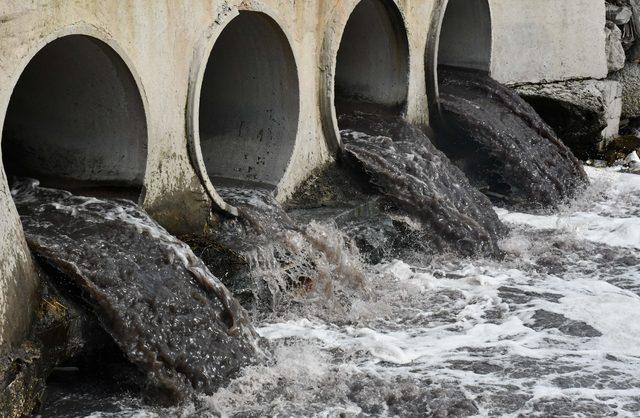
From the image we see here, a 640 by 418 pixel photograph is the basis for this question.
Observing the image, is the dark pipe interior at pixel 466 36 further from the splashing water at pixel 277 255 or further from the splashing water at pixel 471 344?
the splashing water at pixel 277 255

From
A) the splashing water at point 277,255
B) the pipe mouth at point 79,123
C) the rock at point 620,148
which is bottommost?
the splashing water at point 277,255

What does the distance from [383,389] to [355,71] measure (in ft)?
14.8

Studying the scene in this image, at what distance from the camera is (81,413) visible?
4.58m

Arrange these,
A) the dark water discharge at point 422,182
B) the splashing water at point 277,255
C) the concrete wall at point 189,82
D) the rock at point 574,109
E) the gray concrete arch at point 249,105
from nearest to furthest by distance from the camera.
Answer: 1. the concrete wall at point 189,82
2. the splashing water at point 277,255
3. the gray concrete arch at point 249,105
4. the dark water discharge at point 422,182
5. the rock at point 574,109

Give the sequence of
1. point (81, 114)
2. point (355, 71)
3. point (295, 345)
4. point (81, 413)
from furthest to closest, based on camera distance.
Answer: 1. point (355, 71)
2. point (81, 114)
3. point (295, 345)
4. point (81, 413)

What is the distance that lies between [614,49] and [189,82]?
6946 millimetres

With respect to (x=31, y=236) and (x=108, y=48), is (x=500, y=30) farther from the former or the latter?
(x=31, y=236)

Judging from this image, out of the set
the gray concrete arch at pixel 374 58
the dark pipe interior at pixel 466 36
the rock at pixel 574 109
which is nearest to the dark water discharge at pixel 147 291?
the gray concrete arch at pixel 374 58

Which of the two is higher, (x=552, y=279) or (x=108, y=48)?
(x=108, y=48)

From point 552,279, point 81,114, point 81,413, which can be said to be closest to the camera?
point 81,413

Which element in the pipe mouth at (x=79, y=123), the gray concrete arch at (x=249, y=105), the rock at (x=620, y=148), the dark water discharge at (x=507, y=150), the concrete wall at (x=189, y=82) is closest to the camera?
the concrete wall at (x=189, y=82)

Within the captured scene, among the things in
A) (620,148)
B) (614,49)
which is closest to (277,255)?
(620,148)

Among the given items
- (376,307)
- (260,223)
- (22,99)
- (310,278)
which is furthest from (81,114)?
(376,307)

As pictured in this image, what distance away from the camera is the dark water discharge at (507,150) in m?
9.05
